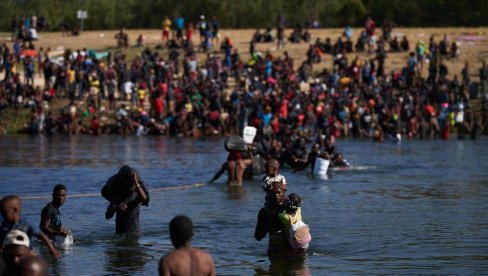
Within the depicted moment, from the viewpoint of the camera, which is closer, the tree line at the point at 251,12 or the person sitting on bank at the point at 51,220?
the person sitting on bank at the point at 51,220

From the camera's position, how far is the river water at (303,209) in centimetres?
1811

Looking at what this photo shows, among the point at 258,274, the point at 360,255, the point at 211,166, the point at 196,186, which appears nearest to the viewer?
the point at 258,274

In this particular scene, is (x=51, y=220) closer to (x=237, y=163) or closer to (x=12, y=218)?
(x=12, y=218)

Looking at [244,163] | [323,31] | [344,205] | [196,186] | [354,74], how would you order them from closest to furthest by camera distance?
[344,205], [244,163], [196,186], [354,74], [323,31]

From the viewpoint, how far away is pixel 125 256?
733 inches

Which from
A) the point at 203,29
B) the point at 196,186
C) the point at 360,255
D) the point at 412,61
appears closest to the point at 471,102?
the point at 412,61

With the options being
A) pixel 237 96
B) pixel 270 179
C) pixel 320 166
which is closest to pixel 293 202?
pixel 270 179

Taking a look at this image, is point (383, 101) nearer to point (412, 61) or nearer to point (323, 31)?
point (412, 61)

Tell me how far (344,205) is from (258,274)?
32.2ft

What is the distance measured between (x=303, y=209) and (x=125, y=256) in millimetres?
7784

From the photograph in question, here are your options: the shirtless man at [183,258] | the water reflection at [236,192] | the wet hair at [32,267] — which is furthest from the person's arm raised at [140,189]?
the water reflection at [236,192]

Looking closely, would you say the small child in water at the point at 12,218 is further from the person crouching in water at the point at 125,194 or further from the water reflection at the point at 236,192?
the water reflection at the point at 236,192

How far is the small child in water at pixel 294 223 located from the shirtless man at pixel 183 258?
573cm

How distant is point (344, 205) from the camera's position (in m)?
26.6
